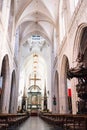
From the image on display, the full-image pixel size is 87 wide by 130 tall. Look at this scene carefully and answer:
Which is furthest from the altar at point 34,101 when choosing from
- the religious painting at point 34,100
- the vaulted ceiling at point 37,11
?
the vaulted ceiling at point 37,11

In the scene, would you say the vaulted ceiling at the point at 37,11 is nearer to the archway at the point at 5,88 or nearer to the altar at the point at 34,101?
the archway at the point at 5,88

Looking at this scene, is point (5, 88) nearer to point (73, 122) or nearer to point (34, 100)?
point (73, 122)

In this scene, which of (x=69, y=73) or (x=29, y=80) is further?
(x=29, y=80)

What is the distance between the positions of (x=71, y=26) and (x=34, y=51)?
18.5 m

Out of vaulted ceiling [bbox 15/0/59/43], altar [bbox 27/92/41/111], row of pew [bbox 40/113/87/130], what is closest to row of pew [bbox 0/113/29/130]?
row of pew [bbox 40/113/87/130]

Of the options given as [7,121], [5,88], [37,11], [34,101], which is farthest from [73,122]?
[34,101]

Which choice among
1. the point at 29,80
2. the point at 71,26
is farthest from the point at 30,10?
the point at 29,80

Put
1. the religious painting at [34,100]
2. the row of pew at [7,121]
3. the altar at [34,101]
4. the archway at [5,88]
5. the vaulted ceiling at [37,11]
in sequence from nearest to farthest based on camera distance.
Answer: the row of pew at [7,121] < the archway at [5,88] < the vaulted ceiling at [37,11] < the altar at [34,101] < the religious painting at [34,100]

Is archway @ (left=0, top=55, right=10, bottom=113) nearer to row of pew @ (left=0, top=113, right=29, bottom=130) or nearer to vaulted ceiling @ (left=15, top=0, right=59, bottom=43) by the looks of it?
vaulted ceiling @ (left=15, top=0, right=59, bottom=43)

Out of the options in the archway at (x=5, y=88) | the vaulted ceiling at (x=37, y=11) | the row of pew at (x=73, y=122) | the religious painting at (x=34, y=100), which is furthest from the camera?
the religious painting at (x=34, y=100)

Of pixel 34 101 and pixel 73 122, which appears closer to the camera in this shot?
pixel 73 122

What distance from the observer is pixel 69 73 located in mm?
5809

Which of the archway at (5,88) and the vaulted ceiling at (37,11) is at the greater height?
the vaulted ceiling at (37,11)

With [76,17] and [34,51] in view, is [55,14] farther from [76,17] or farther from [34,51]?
[34,51]
